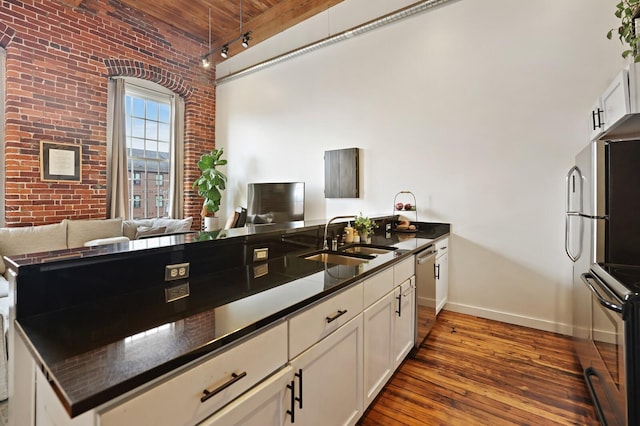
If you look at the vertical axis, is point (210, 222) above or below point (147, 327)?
above

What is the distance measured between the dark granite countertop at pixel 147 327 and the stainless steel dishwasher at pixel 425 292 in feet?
3.63

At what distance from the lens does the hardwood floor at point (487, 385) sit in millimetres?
1774

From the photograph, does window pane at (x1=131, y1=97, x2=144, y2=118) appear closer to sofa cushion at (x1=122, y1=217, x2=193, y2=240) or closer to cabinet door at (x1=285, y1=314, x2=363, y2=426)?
sofa cushion at (x1=122, y1=217, x2=193, y2=240)

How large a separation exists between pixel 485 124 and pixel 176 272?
3.27 m

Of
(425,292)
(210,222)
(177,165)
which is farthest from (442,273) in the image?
(177,165)

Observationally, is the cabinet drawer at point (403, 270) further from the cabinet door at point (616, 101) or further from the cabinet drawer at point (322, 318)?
the cabinet door at point (616, 101)

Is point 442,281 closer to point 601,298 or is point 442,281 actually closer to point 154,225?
point 601,298

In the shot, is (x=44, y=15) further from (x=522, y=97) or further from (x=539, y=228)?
(x=539, y=228)

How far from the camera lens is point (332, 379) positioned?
1.37 metres

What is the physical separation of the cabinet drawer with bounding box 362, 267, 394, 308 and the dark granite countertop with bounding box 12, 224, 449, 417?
0.64 feet

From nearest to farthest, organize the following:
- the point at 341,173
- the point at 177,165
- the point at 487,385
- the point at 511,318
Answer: the point at 487,385 < the point at 511,318 < the point at 341,173 < the point at 177,165

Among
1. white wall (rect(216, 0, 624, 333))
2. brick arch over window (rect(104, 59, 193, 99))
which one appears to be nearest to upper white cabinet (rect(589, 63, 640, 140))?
white wall (rect(216, 0, 624, 333))

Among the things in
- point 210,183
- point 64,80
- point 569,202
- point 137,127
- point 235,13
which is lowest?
point 569,202

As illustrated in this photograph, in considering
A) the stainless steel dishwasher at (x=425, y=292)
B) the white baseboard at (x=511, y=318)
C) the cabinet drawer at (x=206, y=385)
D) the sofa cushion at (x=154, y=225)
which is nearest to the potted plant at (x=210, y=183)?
the sofa cushion at (x=154, y=225)
